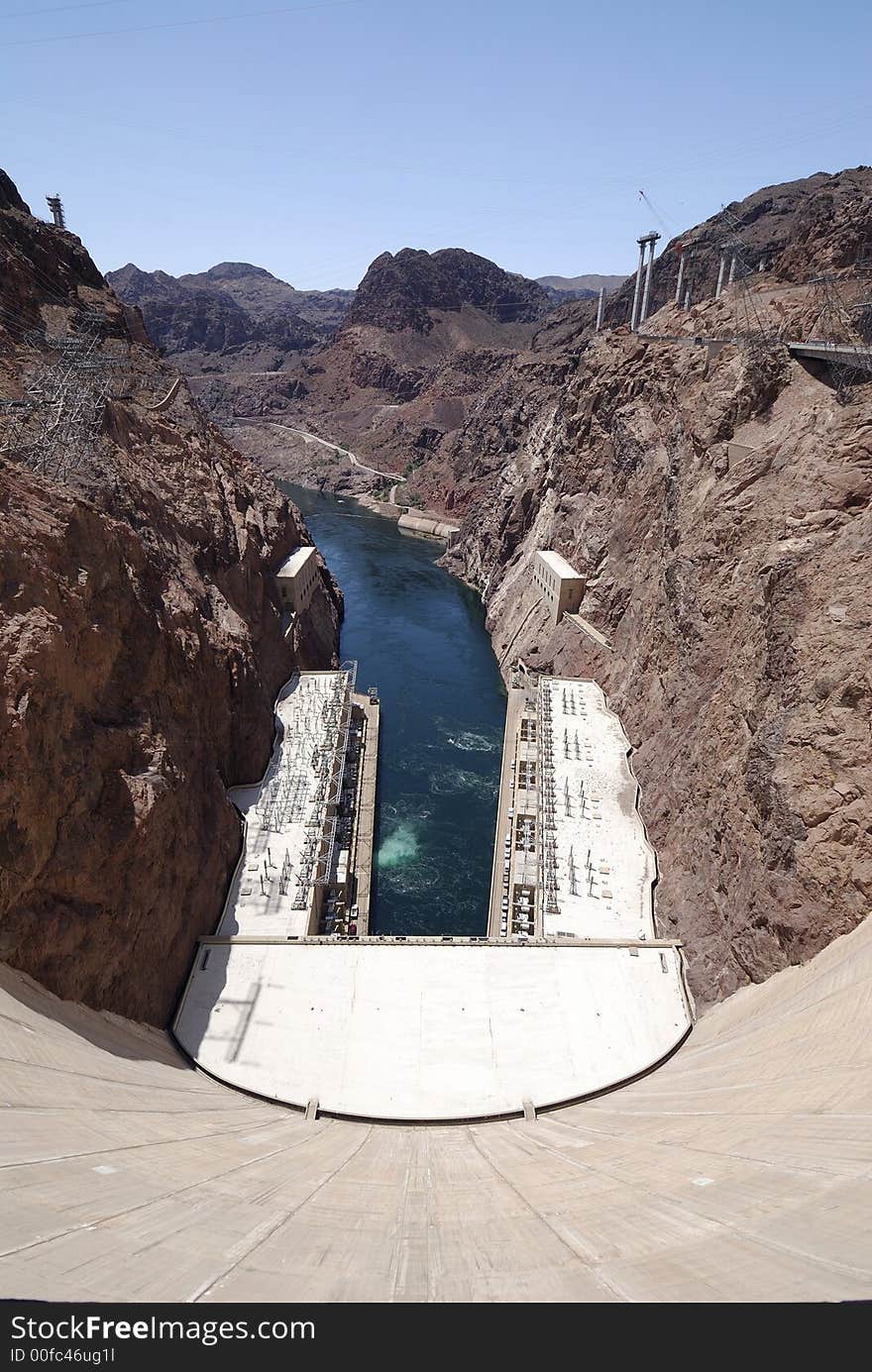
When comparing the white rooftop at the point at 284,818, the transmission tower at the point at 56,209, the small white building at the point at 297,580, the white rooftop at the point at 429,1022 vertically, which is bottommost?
the white rooftop at the point at 429,1022

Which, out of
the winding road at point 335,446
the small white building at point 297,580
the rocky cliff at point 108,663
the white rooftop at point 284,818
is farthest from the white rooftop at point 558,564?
the winding road at point 335,446

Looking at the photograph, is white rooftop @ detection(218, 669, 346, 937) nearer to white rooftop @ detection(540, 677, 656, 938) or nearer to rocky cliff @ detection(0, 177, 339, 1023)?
rocky cliff @ detection(0, 177, 339, 1023)

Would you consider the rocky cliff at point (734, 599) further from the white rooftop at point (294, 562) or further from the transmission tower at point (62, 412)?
the transmission tower at point (62, 412)

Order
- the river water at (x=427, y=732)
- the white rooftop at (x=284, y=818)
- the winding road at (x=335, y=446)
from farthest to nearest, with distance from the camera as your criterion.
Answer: the winding road at (x=335, y=446) < the river water at (x=427, y=732) < the white rooftop at (x=284, y=818)

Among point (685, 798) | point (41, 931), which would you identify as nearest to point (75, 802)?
point (41, 931)

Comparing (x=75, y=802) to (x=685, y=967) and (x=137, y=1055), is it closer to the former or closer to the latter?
(x=137, y=1055)

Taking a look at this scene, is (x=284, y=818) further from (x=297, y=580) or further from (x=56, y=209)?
(x=56, y=209)
